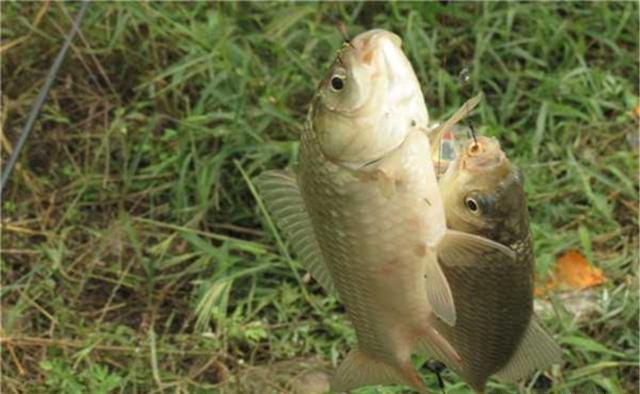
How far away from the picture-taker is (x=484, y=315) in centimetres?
239

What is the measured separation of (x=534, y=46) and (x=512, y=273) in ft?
8.62

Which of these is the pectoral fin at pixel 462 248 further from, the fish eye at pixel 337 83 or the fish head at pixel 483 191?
the fish eye at pixel 337 83

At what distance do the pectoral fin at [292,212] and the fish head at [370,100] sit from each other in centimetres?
22

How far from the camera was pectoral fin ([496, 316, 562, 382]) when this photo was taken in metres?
2.48

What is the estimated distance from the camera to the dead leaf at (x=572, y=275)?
3969 mm

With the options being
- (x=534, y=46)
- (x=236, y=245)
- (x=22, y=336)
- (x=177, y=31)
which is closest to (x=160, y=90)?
(x=177, y=31)

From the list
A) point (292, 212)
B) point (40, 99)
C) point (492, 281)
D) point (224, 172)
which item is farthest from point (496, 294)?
point (40, 99)

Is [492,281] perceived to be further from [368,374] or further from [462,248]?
[368,374]

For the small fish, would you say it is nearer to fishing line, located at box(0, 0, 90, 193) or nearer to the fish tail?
the fish tail

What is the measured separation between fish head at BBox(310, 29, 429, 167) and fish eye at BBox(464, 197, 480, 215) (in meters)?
0.17

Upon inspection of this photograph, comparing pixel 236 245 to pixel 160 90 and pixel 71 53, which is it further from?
pixel 71 53

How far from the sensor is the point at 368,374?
2496 mm

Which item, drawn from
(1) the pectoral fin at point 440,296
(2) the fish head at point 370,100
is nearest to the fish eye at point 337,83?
(2) the fish head at point 370,100

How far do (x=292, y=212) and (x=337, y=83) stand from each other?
35 centimetres
